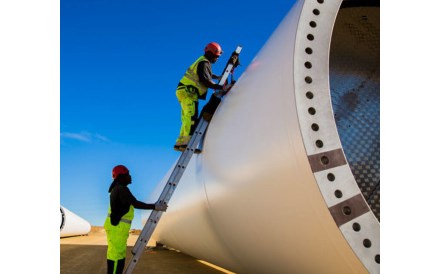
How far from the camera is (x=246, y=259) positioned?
10.9 ft

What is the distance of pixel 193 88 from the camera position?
446cm

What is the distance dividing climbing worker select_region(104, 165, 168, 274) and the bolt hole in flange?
2.03 meters

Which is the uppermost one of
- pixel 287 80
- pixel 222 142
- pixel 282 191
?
pixel 287 80

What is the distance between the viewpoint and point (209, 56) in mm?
4637

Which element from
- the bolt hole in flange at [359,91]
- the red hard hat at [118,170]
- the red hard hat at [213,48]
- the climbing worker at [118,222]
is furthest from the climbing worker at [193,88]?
the bolt hole in flange at [359,91]

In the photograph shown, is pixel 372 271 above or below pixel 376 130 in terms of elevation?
below

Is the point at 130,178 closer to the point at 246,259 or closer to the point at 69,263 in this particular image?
the point at 246,259

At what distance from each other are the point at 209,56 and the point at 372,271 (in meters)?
3.25

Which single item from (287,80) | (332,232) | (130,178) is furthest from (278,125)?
(130,178)

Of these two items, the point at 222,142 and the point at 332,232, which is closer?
the point at 332,232

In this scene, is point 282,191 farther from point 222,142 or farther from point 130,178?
point 130,178

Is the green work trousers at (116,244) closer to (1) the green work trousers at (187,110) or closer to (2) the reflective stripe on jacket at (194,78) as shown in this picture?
(1) the green work trousers at (187,110)
